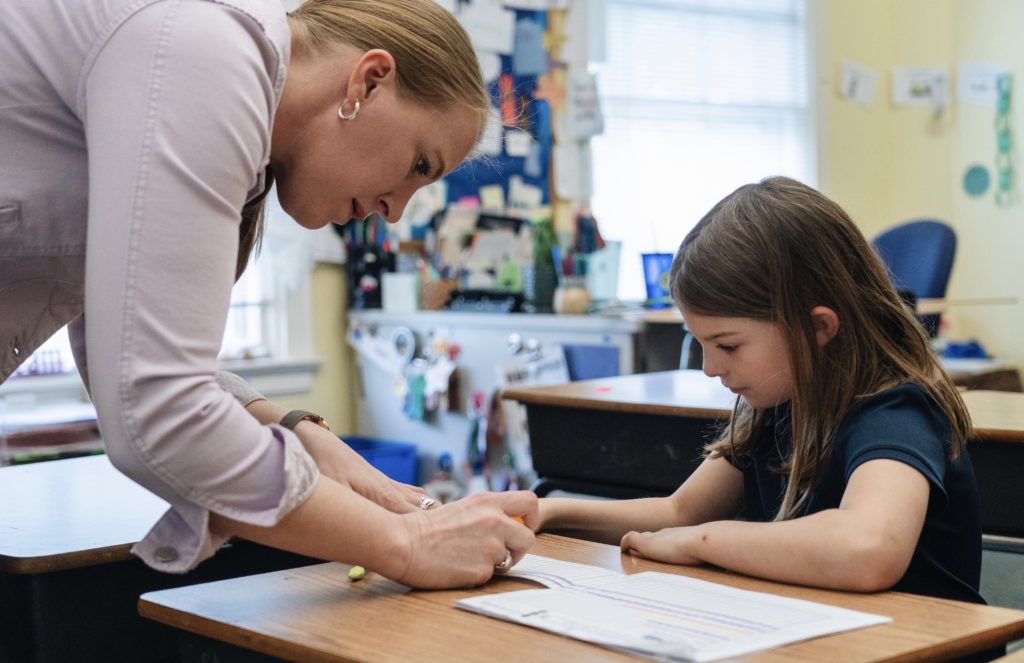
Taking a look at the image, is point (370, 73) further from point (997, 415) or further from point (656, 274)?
point (656, 274)

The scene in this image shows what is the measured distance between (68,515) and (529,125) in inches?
114

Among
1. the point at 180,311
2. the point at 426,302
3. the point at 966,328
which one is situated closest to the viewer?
the point at 180,311

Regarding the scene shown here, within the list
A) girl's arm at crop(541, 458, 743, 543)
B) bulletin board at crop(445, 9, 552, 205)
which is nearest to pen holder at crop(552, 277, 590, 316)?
bulletin board at crop(445, 9, 552, 205)

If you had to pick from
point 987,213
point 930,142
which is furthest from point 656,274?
point 930,142

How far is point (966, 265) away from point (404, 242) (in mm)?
2647

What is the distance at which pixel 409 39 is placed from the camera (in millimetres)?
1086

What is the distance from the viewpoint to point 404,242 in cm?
420

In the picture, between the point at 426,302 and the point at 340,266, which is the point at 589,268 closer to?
the point at 426,302

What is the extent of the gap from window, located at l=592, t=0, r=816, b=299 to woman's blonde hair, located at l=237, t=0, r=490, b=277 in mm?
3404

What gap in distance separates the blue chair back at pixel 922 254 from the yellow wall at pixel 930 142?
128 centimetres

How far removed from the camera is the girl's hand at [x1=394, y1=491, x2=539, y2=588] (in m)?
1.10

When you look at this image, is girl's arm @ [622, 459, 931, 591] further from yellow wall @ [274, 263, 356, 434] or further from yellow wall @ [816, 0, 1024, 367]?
yellow wall @ [816, 0, 1024, 367]

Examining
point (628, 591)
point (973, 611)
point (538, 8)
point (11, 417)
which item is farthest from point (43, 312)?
point (538, 8)

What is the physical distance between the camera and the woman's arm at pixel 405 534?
993 mm
